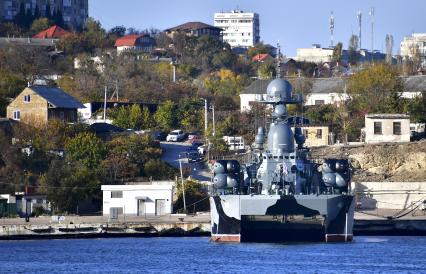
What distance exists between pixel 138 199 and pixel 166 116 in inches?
1340

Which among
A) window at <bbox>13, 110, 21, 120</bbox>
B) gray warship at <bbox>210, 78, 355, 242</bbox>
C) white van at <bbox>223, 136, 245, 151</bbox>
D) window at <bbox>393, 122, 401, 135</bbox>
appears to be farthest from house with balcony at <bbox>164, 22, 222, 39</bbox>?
gray warship at <bbox>210, 78, 355, 242</bbox>

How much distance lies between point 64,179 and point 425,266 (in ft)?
106

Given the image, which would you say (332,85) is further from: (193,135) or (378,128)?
(378,128)

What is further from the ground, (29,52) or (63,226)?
(29,52)

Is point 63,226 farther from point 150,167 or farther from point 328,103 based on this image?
point 328,103

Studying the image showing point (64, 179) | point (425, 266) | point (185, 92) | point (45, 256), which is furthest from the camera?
point (185, 92)

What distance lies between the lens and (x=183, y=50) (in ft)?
570

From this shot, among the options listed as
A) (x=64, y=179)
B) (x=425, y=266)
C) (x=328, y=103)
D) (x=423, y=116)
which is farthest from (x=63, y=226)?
(x=328, y=103)

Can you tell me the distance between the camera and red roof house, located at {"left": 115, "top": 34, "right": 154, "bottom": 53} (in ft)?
562

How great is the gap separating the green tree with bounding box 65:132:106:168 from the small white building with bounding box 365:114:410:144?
20259mm

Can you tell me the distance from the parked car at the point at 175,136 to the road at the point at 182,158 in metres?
1.37

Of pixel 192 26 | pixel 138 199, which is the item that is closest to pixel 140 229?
pixel 138 199

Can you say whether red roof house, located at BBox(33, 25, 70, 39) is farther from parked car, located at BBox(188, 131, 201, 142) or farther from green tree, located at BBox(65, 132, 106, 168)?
green tree, located at BBox(65, 132, 106, 168)

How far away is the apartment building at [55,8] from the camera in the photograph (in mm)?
175875
